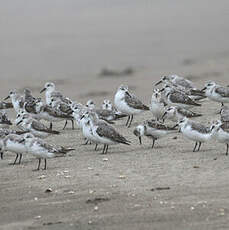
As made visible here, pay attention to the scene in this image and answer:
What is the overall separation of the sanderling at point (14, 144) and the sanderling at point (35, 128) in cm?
153

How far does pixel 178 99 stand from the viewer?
1753 centimetres

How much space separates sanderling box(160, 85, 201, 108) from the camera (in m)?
17.4

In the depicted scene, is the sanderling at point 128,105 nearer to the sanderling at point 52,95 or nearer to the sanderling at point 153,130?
the sanderling at point 52,95

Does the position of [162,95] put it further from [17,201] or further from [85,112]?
[17,201]

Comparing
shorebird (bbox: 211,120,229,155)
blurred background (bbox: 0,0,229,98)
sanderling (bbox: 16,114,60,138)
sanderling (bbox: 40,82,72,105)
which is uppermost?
shorebird (bbox: 211,120,229,155)

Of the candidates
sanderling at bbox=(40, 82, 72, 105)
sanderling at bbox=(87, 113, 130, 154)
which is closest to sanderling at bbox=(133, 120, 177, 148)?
sanderling at bbox=(87, 113, 130, 154)

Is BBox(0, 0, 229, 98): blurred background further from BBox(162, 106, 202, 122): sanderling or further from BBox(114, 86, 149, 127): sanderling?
BBox(162, 106, 202, 122): sanderling

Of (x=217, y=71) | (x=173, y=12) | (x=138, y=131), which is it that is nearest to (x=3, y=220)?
(x=138, y=131)

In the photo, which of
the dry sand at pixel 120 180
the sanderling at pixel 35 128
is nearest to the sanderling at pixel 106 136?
the dry sand at pixel 120 180

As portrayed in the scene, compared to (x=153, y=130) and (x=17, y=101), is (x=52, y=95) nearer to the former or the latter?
(x=17, y=101)

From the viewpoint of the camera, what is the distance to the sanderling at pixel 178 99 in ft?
57.1

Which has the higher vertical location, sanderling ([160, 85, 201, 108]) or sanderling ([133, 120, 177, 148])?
sanderling ([133, 120, 177, 148])

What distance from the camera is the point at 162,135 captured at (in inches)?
572

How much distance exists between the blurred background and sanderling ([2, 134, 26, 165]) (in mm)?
12802
